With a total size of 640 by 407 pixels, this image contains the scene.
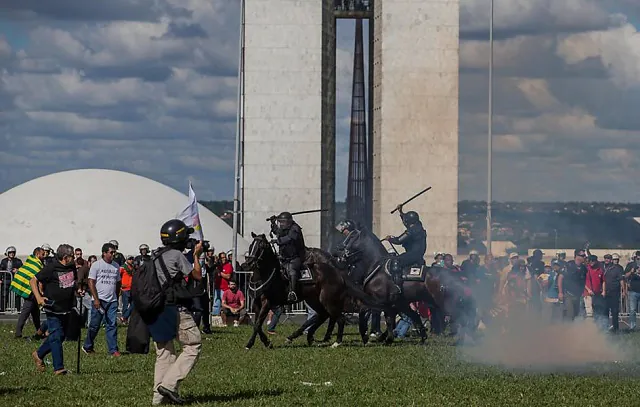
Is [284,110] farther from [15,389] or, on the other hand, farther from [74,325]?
[15,389]

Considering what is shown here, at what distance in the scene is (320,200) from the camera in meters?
58.2

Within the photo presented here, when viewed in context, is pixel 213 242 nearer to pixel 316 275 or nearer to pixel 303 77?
pixel 303 77

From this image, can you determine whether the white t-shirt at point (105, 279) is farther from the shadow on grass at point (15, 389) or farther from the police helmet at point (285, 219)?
the shadow on grass at point (15, 389)

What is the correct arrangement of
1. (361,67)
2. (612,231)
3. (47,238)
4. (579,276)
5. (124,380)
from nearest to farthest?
(124,380), (612,231), (579,276), (47,238), (361,67)

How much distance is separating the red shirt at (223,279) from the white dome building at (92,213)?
2240 centimetres

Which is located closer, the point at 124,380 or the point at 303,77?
the point at 124,380

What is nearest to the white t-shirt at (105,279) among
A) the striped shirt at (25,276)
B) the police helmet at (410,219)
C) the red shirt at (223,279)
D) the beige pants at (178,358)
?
the striped shirt at (25,276)

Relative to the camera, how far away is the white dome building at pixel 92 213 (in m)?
57.6

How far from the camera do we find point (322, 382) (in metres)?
16.0

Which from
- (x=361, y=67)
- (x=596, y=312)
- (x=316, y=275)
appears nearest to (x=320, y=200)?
(x=361, y=67)

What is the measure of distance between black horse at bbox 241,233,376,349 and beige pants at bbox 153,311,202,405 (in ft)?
30.1

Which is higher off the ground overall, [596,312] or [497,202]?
[497,202]

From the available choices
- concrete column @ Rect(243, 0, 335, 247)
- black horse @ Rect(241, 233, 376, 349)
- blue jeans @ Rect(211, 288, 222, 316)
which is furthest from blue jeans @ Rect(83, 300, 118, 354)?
concrete column @ Rect(243, 0, 335, 247)

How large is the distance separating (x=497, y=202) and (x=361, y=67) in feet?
188
